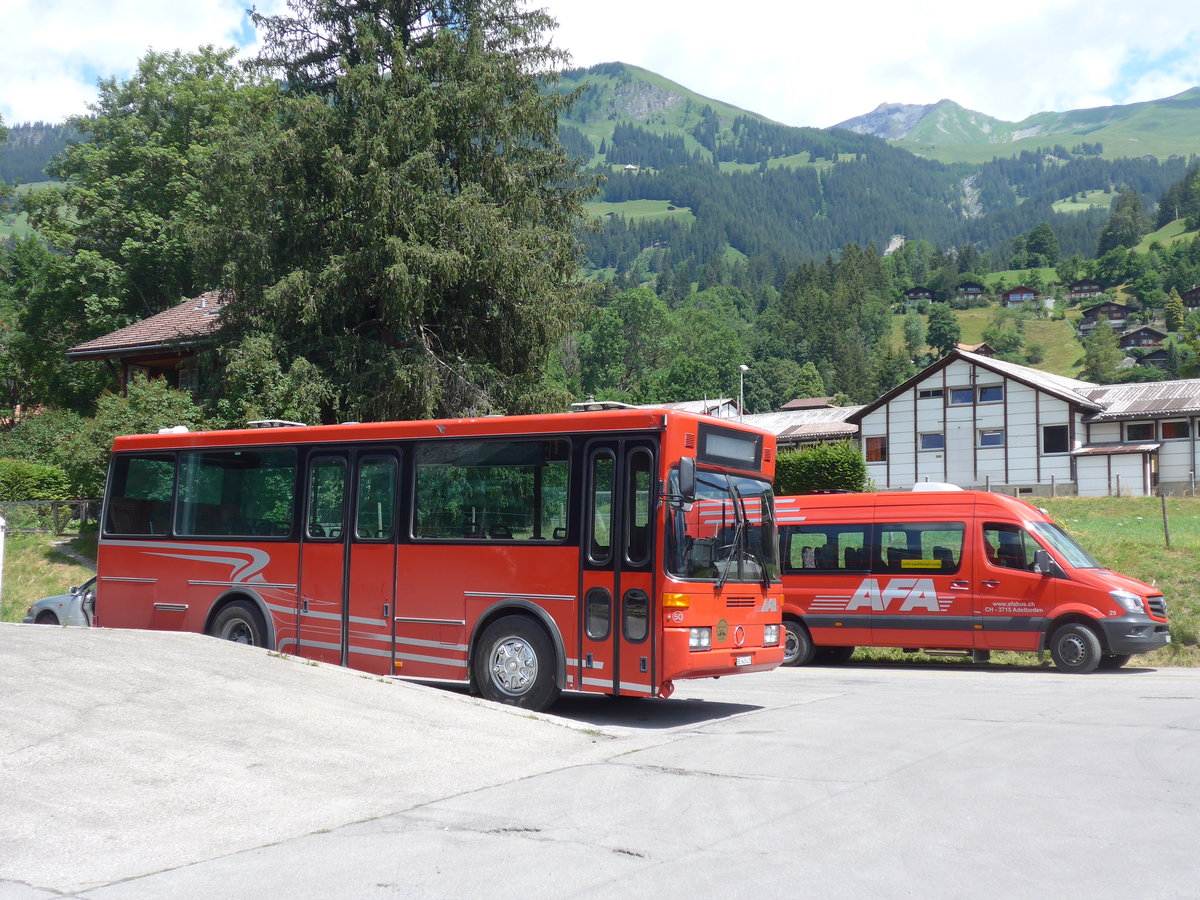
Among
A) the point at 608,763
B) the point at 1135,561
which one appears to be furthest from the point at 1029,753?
the point at 1135,561

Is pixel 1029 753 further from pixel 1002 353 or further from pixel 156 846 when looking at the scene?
pixel 1002 353

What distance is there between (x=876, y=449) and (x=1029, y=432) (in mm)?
9362

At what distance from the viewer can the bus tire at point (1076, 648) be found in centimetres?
1653

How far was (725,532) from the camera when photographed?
1186 centimetres

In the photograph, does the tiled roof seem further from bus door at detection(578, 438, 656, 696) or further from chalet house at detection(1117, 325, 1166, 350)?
chalet house at detection(1117, 325, 1166, 350)

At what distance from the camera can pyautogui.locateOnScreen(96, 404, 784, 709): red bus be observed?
11359 millimetres

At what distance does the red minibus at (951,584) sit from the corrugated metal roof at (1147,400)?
45.7m

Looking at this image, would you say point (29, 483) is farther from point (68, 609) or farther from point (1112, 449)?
point (1112, 449)

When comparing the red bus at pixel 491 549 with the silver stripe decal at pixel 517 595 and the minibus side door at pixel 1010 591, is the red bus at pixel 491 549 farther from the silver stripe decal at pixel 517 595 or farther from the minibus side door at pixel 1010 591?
the minibus side door at pixel 1010 591

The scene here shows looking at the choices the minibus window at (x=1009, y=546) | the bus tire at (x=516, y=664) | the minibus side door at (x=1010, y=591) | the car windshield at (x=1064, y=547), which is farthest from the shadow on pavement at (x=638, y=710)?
the car windshield at (x=1064, y=547)

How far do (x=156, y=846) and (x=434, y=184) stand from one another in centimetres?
2376

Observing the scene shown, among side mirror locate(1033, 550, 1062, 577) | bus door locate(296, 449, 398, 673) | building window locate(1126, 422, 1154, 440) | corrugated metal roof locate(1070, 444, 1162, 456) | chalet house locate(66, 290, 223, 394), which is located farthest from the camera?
building window locate(1126, 422, 1154, 440)

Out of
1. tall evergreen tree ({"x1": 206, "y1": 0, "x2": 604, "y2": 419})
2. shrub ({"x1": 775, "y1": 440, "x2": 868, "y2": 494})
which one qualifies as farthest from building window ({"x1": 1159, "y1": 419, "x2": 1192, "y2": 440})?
tall evergreen tree ({"x1": 206, "y1": 0, "x2": 604, "y2": 419})

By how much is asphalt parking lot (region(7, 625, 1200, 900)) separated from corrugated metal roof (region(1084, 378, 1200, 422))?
50814mm
